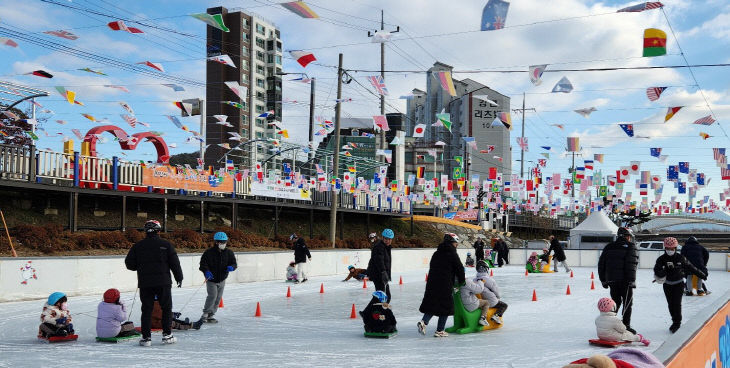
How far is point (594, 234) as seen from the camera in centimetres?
4450

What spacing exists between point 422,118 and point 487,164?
74.1 ft

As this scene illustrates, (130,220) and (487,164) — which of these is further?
(487,164)

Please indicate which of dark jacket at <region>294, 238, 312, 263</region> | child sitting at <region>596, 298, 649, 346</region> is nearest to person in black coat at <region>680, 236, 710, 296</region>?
child sitting at <region>596, 298, 649, 346</region>

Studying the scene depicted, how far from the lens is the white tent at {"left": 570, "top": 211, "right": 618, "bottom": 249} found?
4441 cm

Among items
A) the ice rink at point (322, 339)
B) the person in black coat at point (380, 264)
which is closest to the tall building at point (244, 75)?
the ice rink at point (322, 339)

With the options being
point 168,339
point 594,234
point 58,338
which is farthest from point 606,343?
point 594,234

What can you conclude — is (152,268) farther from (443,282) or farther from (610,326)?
(610,326)

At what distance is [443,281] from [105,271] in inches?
457

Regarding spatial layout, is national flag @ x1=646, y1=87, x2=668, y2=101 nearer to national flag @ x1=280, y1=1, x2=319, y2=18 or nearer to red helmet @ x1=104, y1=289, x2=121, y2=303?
national flag @ x1=280, y1=1, x2=319, y2=18

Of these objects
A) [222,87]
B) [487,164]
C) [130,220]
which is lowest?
[130,220]

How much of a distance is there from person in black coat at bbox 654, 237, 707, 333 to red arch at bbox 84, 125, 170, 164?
76.4ft

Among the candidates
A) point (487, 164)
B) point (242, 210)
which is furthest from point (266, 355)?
point (487, 164)

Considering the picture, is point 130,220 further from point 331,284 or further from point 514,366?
point 514,366

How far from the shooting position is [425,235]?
171 feet
